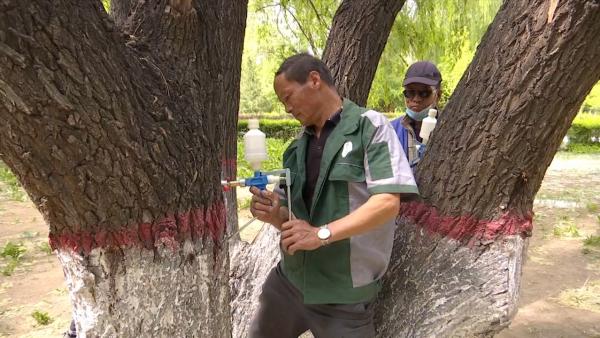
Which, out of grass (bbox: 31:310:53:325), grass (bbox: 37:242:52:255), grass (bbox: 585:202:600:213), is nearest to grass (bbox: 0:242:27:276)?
grass (bbox: 37:242:52:255)

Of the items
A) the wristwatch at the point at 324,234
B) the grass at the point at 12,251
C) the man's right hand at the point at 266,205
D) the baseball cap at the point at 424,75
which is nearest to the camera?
the wristwatch at the point at 324,234

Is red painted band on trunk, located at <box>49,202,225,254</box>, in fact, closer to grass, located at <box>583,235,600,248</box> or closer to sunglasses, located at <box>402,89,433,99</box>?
sunglasses, located at <box>402,89,433,99</box>

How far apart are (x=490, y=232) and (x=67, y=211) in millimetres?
1440

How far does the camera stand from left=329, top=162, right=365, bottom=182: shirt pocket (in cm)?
170

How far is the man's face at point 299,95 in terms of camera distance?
174 centimetres

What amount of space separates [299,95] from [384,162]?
38 cm

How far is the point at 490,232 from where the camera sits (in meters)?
1.86

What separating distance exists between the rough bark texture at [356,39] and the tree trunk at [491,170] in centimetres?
120

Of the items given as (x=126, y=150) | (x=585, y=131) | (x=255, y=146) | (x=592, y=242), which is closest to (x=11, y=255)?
(x=255, y=146)

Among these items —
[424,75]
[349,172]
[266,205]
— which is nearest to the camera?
[349,172]

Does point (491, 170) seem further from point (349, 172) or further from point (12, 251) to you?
point (12, 251)

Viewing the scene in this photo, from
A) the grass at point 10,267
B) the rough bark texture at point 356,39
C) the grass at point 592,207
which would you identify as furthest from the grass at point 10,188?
the grass at point 592,207

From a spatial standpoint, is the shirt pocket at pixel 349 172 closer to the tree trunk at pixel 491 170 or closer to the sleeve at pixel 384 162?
the sleeve at pixel 384 162

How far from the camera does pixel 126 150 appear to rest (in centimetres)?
134
